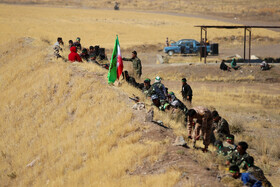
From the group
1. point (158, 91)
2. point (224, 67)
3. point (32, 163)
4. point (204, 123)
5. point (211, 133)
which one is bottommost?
point (224, 67)

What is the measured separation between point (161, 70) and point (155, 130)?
1864cm

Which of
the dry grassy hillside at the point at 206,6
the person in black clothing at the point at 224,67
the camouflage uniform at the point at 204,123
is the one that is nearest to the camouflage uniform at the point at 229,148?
the camouflage uniform at the point at 204,123

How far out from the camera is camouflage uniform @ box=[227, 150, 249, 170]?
8.27 meters

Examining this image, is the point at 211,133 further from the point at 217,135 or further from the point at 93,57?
the point at 93,57

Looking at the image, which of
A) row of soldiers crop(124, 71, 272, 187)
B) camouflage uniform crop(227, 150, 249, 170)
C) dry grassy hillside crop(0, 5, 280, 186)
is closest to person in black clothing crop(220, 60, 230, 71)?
dry grassy hillside crop(0, 5, 280, 186)

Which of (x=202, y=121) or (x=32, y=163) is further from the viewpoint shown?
(x=32, y=163)

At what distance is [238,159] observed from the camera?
8.41m

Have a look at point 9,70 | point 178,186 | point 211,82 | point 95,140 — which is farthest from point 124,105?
point 211,82

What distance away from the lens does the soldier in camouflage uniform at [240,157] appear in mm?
8277

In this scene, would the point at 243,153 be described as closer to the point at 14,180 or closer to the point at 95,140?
the point at 95,140

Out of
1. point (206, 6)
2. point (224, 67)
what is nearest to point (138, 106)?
point (224, 67)

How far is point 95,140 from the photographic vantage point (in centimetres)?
1016

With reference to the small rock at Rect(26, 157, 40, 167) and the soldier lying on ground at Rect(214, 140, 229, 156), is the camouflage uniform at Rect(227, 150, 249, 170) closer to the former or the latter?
the soldier lying on ground at Rect(214, 140, 229, 156)

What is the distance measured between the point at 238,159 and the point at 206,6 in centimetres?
7581
